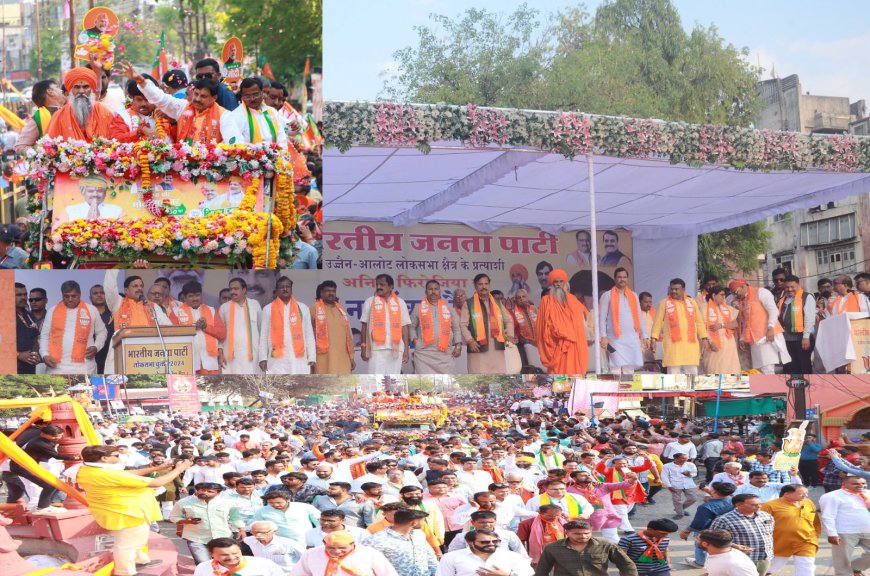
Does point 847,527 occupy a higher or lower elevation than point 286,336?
lower

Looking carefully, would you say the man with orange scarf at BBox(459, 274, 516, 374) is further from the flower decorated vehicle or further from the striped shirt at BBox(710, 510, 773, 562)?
the striped shirt at BBox(710, 510, 773, 562)

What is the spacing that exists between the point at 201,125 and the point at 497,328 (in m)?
3.98

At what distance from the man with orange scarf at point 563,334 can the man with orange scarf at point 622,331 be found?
0.25m

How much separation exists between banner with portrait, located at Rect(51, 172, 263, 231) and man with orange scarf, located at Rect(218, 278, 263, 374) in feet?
2.75

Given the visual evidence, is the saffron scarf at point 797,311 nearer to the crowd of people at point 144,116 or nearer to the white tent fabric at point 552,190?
the white tent fabric at point 552,190

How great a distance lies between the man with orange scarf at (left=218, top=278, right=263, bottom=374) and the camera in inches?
469

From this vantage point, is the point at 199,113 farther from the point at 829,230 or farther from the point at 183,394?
the point at 829,230

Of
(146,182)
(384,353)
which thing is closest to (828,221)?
(384,353)

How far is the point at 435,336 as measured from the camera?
1303 centimetres

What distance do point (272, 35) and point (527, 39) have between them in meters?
3.77

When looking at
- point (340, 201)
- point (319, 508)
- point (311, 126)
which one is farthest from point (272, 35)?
point (319, 508)

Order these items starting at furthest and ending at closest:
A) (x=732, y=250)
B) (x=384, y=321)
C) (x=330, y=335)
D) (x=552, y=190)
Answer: (x=732, y=250) < (x=552, y=190) < (x=384, y=321) < (x=330, y=335)

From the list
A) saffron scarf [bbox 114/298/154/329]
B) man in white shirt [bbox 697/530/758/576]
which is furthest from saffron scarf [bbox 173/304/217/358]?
man in white shirt [bbox 697/530/758/576]

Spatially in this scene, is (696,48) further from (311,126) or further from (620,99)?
(311,126)
